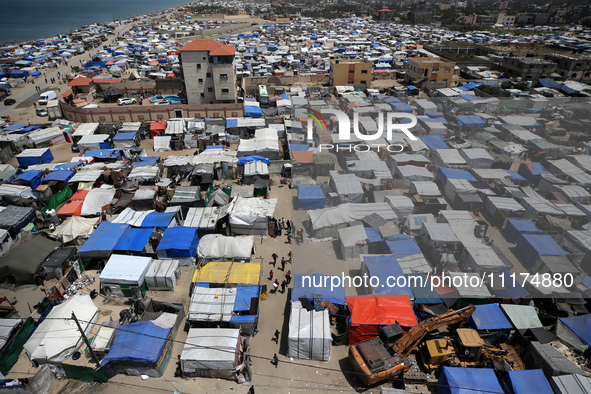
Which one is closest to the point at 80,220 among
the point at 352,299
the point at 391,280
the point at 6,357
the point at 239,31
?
the point at 6,357

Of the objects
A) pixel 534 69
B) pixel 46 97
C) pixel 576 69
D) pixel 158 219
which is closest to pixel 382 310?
pixel 158 219

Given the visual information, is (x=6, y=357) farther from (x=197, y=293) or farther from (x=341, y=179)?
(x=341, y=179)

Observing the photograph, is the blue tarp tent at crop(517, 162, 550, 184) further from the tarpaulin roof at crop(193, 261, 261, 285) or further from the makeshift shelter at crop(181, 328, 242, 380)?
the makeshift shelter at crop(181, 328, 242, 380)

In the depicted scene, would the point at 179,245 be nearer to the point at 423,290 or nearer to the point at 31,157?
the point at 423,290

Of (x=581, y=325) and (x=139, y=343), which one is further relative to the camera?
(x=581, y=325)

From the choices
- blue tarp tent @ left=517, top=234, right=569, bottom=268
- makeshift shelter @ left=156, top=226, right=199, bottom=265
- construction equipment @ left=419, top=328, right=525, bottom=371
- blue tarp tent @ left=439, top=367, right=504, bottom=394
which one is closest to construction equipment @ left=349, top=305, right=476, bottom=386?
construction equipment @ left=419, top=328, right=525, bottom=371
